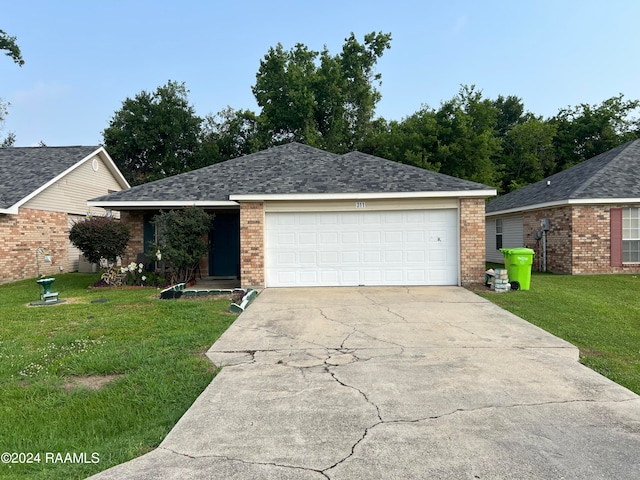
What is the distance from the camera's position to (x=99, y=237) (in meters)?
11.6

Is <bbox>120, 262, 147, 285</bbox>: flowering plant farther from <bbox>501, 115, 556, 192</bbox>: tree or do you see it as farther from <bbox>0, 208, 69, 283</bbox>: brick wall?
<bbox>501, 115, 556, 192</bbox>: tree

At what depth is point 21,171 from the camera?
1662 cm

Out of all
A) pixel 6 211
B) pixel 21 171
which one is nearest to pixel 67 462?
pixel 6 211

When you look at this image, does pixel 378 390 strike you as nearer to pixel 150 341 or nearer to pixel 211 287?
pixel 150 341

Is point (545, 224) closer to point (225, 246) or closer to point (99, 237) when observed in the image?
point (225, 246)

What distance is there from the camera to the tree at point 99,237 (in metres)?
11.6

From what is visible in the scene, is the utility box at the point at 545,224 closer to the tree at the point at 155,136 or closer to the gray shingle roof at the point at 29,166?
the gray shingle roof at the point at 29,166

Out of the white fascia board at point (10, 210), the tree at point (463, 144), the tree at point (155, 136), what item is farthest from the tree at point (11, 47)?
the tree at point (463, 144)

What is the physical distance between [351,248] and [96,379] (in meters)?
7.61

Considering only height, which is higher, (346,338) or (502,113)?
(502,113)

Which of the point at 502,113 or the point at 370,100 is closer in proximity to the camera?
the point at 370,100

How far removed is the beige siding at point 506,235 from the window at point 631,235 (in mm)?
3830

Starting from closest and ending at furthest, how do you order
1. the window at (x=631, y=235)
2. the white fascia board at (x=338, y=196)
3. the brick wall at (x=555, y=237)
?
the white fascia board at (x=338, y=196), the window at (x=631, y=235), the brick wall at (x=555, y=237)

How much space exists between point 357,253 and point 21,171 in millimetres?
14521
